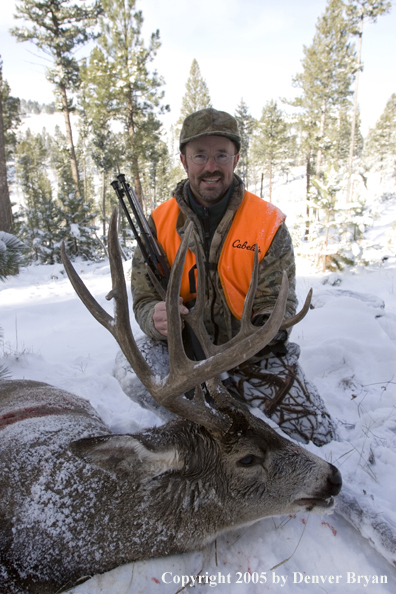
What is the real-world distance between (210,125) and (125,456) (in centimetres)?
268

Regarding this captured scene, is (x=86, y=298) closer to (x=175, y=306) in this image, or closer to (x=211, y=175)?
(x=175, y=306)

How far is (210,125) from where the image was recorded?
312 centimetres

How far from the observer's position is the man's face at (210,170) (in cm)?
324

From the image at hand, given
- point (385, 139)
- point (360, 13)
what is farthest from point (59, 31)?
point (385, 139)

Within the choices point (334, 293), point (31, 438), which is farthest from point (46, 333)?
point (334, 293)

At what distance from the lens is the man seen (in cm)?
311

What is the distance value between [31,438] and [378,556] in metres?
1.98

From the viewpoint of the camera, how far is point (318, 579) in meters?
1.79

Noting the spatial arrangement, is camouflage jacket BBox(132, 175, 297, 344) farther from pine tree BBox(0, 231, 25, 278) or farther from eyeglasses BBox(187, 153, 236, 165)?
pine tree BBox(0, 231, 25, 278)

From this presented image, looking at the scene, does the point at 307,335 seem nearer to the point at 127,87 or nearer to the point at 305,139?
the point at 127,87

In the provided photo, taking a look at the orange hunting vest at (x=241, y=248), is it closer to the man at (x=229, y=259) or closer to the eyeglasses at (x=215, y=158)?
the man at (x=229, y=259)

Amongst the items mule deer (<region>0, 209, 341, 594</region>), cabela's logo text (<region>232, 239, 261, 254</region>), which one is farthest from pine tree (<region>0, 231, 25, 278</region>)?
cabela's logo text (<region>232, 239, 261, 254</region>)

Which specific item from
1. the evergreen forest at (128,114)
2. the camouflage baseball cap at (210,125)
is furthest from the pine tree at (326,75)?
the camouflage baseball cap at (210,125)

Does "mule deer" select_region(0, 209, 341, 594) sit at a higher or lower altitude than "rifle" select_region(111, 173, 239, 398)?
lower
